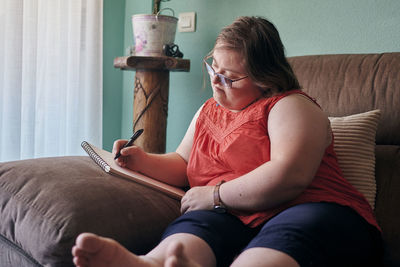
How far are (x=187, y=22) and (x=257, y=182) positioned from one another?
154cm

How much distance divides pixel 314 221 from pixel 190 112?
1562mm

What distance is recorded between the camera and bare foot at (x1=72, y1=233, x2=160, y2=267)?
0.75 metres

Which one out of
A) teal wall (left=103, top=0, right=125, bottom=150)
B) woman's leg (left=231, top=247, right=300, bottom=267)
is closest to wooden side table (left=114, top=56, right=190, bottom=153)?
teal wall (left=103, top=0, right=125, bottom=150)

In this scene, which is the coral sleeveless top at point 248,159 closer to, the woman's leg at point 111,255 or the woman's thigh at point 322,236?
the woman's thigh at point 322,236

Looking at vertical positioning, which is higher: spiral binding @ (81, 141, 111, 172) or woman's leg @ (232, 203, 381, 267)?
spiral binding @ (81, 141, 111, 172)

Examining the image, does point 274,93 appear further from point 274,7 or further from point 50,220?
point 274,7

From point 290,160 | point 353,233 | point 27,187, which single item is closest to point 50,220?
point 27,187

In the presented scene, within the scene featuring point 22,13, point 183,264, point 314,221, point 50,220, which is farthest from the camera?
point 22,13

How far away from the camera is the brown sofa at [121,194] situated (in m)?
1.08

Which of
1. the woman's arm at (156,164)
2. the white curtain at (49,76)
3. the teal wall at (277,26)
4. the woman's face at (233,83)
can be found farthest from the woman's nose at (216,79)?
the white curtain at (49,76)

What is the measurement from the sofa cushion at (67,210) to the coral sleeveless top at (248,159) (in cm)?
15

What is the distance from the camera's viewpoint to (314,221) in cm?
93

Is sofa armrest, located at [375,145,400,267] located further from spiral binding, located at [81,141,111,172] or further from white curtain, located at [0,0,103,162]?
white curtain, located at [0,0,103,162]

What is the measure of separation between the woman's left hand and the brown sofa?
0.24ft
